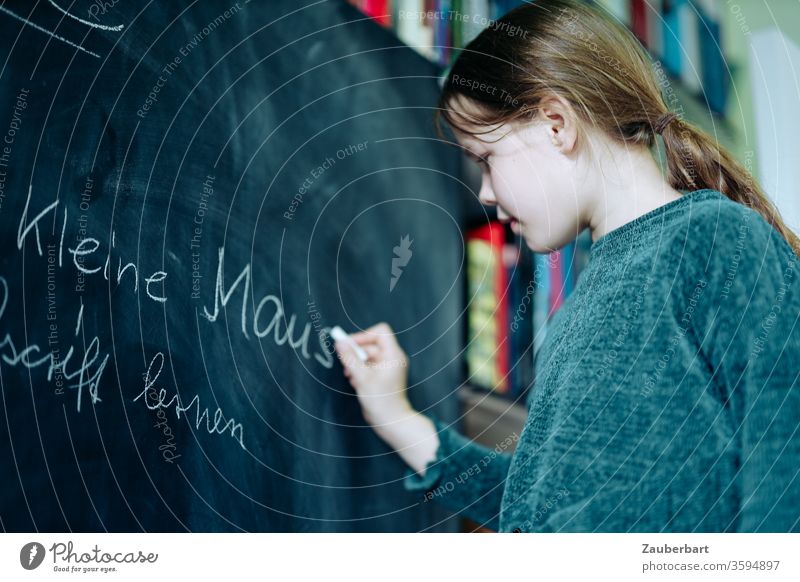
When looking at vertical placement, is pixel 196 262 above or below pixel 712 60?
below

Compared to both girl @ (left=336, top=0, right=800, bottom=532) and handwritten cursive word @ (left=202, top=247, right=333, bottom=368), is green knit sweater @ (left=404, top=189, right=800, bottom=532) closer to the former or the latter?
girl @ (left=336, top=0, right=800, bottom=532)

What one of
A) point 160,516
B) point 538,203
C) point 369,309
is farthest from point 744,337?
point 160,516

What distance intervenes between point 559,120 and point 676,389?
0.22 meters

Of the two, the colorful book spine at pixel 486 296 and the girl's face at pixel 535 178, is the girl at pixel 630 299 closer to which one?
the girl's face at pixel 535 178

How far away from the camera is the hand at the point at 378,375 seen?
0.53 m

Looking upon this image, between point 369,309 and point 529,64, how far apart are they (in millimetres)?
257

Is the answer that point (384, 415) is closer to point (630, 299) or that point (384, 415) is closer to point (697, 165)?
point (630, 299)

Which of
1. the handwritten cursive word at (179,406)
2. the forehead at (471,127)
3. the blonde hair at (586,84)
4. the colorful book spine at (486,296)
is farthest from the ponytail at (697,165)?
the handwritten cursive word at (179,406)

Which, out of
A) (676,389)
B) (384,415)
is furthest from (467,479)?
(676,389)

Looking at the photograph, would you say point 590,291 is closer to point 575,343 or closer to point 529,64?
point 575,343

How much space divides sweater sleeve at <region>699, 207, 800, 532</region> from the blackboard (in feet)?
0.94

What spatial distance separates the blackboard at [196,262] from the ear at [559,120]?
0.57ft

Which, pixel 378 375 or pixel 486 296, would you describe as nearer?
pixel 378 375

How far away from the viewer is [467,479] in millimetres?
548
